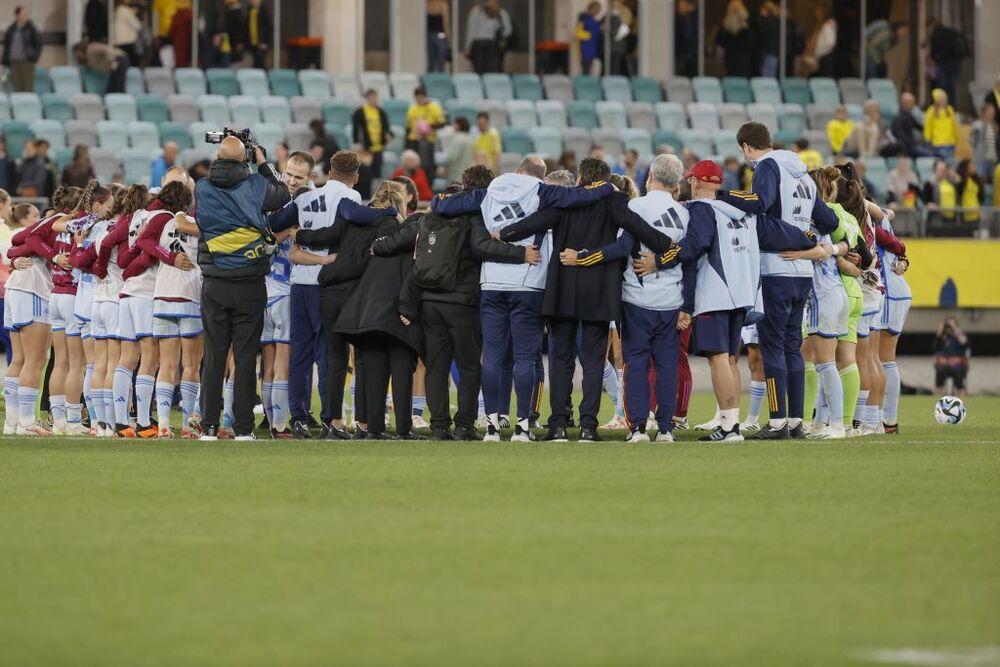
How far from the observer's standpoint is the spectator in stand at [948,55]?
3306cm

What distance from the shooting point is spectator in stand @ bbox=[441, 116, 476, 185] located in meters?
25.8

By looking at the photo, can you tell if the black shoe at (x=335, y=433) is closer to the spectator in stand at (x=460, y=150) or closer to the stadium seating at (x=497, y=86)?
the spectator in stand at (x=460, y=150)

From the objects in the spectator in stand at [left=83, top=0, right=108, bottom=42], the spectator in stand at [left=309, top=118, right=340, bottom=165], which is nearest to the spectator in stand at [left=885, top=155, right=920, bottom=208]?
the spectator in stand at [left=309, top=118, right=340, bottom=165]

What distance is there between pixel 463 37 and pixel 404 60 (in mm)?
1875

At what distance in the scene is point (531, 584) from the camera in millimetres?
6777

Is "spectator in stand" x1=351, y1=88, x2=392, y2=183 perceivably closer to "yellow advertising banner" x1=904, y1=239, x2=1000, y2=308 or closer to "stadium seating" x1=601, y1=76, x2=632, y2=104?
"stadium seating" x1=601, y1=76, x2=632, y2=104

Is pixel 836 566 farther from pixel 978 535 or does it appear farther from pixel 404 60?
pixel 404 60

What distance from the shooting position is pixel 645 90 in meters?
33.0

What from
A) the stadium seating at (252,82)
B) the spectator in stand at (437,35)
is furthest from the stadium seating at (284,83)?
the spectator in stand at (437,35)

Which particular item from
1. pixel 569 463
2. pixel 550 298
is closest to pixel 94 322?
pixel 550 298

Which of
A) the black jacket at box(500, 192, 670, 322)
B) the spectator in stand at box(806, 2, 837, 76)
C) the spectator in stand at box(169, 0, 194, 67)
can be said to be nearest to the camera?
Result: the black jacket at box(500, 192, 670, 322)

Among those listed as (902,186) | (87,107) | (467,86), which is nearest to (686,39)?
(467,86)

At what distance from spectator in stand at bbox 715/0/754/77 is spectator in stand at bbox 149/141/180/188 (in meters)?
13.7

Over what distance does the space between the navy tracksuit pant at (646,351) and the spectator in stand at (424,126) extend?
45.4 feet
